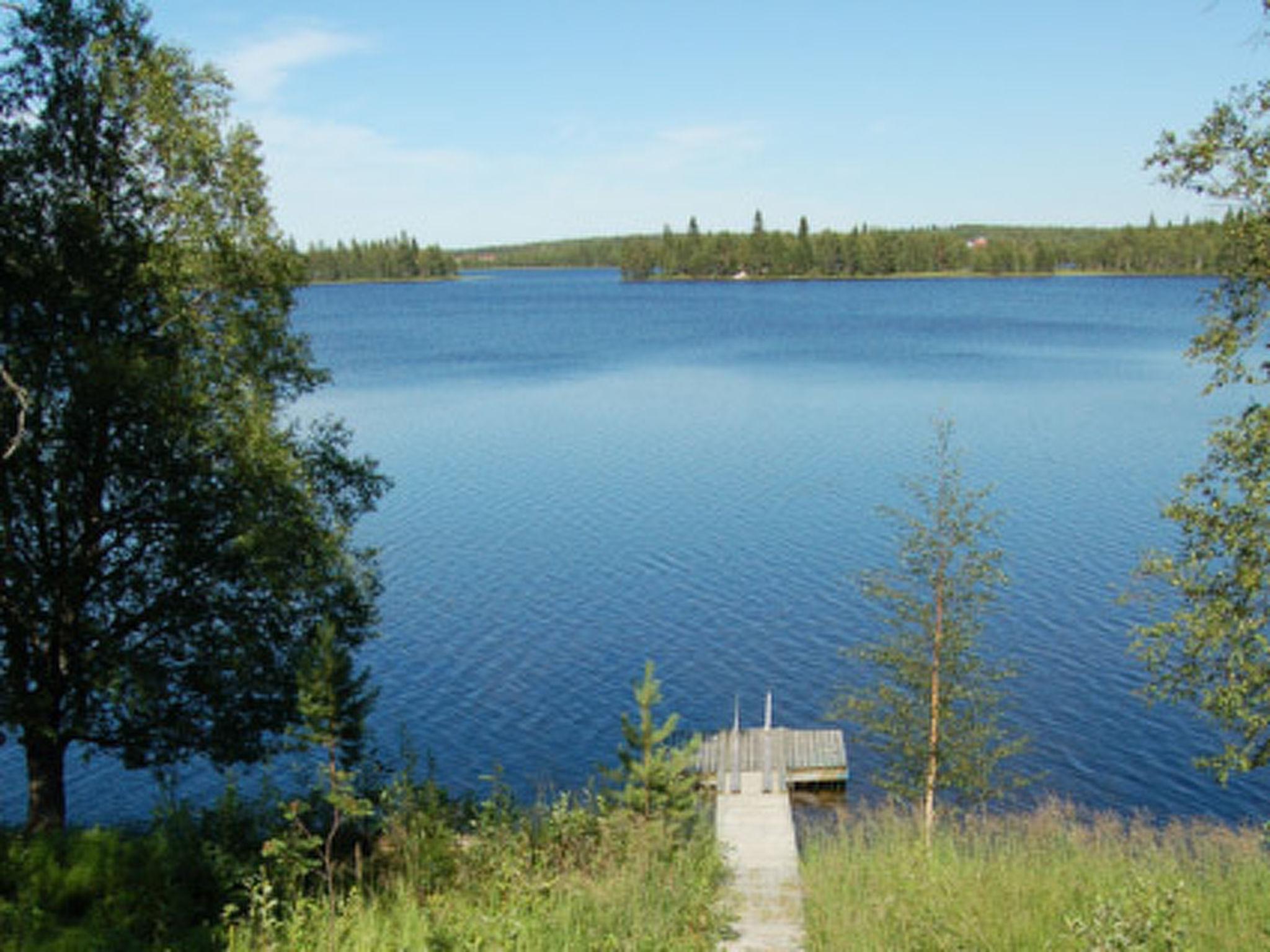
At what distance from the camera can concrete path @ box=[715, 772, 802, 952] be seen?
1023 centimetres

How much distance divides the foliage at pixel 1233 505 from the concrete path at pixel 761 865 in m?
4.43

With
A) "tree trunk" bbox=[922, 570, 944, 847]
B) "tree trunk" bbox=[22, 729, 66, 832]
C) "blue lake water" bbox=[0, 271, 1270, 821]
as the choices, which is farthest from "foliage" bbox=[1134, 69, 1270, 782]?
"tree trunk" bbox=[22, 729, 66, 832]

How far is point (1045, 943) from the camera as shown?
7293 millimetres

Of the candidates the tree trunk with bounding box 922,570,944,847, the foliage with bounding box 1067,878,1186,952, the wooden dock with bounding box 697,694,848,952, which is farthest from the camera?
the tree trunk with bounding box 922,570,944,847

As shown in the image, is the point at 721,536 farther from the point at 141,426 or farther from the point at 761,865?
the point at 141,426

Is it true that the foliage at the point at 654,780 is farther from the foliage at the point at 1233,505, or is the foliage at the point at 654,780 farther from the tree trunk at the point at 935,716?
the tree trunk at the point at 935,716

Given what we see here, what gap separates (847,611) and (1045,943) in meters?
22.8

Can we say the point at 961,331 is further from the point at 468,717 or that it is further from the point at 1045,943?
the point at 1045,943

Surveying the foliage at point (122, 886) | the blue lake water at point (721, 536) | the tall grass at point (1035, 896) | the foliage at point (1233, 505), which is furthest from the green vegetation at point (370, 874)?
the blue lake water at point (721, 536)

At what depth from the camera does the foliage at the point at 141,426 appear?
45.7ft

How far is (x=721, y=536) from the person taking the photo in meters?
36.6

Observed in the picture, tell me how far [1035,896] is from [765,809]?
11.8 meters

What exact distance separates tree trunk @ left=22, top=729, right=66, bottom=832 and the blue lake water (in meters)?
6.03

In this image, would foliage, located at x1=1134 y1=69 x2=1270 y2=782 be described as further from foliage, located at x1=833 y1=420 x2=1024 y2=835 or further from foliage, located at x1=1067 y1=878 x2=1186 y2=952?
foliage, located at x1=833 y1=420 x2=1024 y2=835
